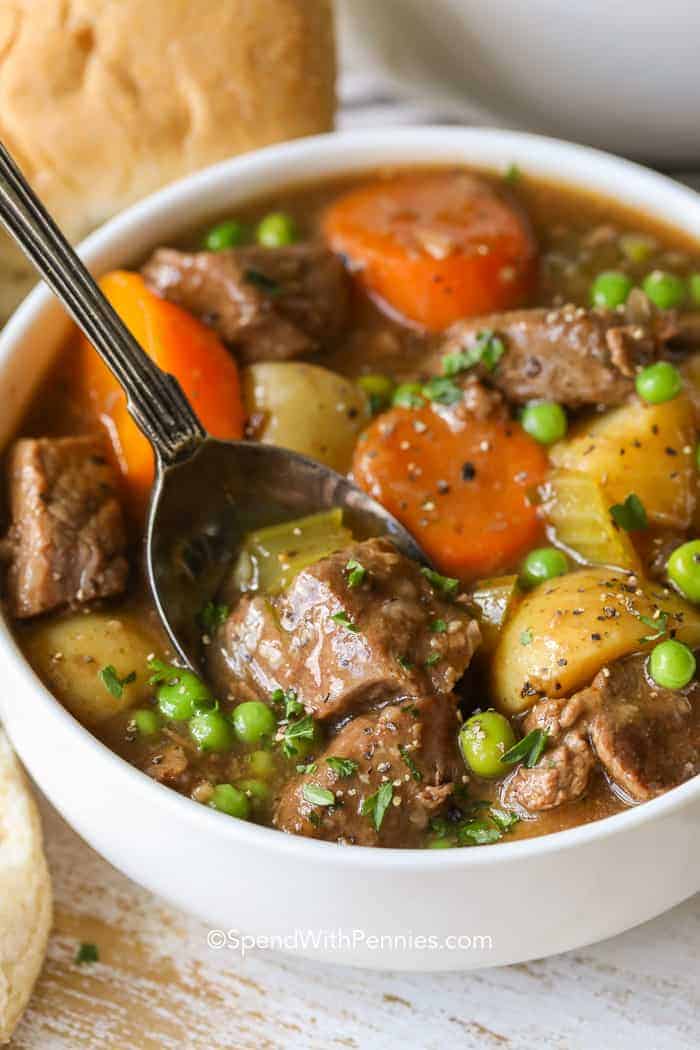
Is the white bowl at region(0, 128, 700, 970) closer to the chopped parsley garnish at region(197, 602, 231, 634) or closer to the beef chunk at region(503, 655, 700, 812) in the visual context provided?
the beef chunk at region(503, 655, 700, 812)

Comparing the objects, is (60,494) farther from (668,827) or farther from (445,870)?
(668,827)

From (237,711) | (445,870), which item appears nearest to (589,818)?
(445,870)

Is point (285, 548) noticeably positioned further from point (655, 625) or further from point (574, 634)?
point (655, 625)

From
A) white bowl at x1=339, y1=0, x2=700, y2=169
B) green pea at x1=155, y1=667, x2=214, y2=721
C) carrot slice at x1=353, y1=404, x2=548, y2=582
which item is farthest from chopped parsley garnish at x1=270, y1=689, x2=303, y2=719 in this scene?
white bowl at x1=339, y1=0, x2=700, y2=169

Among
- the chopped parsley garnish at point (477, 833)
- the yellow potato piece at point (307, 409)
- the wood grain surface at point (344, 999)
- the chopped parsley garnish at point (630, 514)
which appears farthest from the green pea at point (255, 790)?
the chopped parsley garnish at point (630, 514)

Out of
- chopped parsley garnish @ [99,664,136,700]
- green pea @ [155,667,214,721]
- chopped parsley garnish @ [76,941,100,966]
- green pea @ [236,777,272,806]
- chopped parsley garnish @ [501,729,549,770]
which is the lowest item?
chopped parsley garnish @ [76,941,100,966]

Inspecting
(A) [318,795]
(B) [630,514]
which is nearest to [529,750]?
(A) [318,795]
